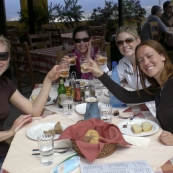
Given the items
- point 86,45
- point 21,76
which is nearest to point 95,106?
point 86,45

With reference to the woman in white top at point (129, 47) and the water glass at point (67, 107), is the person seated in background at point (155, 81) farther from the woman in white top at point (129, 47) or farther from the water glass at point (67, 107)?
the woman in white top at point (129, 47)

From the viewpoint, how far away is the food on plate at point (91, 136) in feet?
3.91

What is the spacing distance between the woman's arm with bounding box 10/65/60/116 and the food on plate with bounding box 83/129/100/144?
62 centimetres

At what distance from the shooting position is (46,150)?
1.18 m

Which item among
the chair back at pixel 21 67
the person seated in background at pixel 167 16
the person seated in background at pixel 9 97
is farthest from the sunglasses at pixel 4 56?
the person seated in background at pixel 167 16

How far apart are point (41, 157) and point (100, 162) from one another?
0.26 meters

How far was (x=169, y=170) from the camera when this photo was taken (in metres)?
1.12

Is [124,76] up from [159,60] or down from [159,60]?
down

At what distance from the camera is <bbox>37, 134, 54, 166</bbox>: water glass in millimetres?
1170

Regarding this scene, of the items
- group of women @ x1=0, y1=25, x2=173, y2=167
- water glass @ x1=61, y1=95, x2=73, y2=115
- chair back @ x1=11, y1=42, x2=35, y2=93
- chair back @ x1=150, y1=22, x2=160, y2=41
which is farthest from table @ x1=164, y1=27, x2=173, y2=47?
water glass @ x1=61, y1=95, x2=73, y2=115

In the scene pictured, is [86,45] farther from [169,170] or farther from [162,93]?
[169,170]

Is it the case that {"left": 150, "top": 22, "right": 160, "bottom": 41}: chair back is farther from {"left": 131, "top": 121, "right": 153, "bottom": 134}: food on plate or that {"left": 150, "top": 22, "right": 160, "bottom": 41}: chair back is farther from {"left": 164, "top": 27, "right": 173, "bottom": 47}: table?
{"left": 131, "top": 121, "right": 153, "bottom": 134}: food on plate

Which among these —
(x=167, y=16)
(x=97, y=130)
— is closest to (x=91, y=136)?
(x=97, y=130)

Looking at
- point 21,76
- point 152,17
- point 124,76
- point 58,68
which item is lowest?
point 21,76
